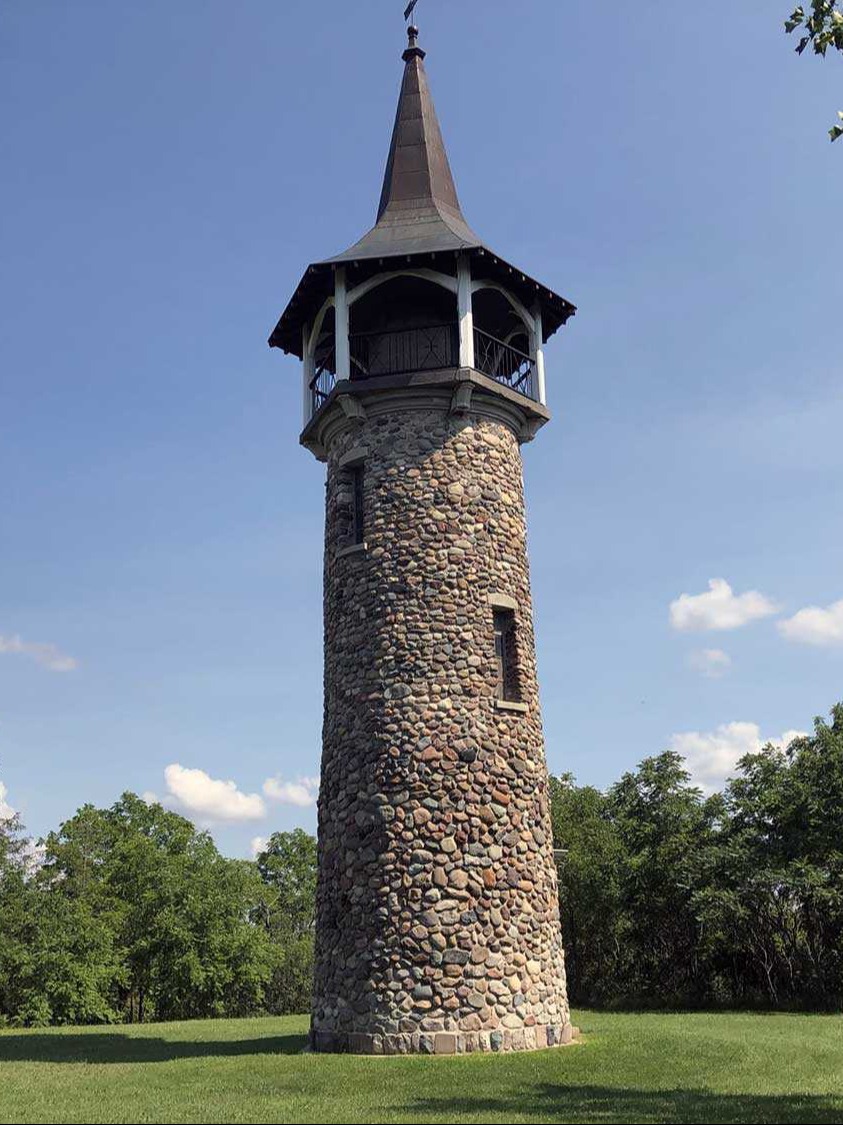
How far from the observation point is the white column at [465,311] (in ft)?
54.7

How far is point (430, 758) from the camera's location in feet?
49.4

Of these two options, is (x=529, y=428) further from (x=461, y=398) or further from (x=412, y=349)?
(x=412, y=349)

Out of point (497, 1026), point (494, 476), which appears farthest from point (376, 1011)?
point (494, 476)

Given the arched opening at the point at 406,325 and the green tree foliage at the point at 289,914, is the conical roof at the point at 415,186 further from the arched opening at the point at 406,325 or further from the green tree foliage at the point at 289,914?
the green tree foliage at the point at 289,914

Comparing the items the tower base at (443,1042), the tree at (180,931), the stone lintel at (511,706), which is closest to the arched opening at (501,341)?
the stone lintel at (511,706)

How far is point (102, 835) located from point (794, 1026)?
28357 millimetres

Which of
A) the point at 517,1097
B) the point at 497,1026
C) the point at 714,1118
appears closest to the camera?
the point at 714,1118

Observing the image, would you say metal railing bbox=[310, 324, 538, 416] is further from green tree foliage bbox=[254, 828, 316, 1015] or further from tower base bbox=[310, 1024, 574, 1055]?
green tree foliage bbox=[254, 828, 316, 1015]

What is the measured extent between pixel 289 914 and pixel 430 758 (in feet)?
116

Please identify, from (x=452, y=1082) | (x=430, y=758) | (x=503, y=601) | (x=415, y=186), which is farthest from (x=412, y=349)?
(x=452, y=1082)

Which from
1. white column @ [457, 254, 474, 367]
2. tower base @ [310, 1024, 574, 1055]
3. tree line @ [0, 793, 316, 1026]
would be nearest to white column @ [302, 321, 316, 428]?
white column @ [457, 254, 474, 367]

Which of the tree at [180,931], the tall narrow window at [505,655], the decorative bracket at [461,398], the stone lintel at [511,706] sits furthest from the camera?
the tree at [180,931]

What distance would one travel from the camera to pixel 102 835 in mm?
39844

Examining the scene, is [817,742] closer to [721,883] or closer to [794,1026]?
[721,883]
